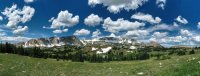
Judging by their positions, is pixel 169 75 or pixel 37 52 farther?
pixel 37 52

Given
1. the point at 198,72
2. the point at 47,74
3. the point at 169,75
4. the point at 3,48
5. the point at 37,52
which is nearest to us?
the point at 198,72

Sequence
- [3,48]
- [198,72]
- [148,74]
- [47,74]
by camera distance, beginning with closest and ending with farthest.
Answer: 1. [198,72]
2. [148,74]
3. [47,74]
4. [3,48]

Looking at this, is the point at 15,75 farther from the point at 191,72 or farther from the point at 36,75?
the point at 191,72

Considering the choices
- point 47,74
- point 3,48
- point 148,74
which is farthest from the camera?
point 3,48

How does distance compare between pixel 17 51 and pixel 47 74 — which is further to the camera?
pixel 17 51

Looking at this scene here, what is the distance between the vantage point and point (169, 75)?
2152 cm

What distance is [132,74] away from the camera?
28.2 m

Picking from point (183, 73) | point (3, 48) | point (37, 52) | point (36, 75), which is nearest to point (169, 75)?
point (183, 73)

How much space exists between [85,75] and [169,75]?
9514 millimetres

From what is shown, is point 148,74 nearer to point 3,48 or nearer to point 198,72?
point 198,72

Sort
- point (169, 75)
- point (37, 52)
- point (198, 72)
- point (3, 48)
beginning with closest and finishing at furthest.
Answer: point (198, 72) → point (169, 75) → point (3, 48) → point (37, 52)

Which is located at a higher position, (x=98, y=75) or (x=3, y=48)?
(x=3, y=48)

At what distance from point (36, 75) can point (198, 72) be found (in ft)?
48.2

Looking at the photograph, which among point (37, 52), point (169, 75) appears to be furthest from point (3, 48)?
point (169, 75)
